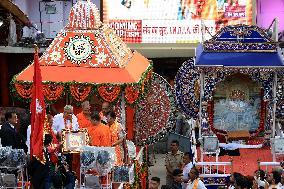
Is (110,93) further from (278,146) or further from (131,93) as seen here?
(278,146)

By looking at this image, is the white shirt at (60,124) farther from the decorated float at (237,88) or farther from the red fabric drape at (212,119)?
the red fabric drape at (212,119)

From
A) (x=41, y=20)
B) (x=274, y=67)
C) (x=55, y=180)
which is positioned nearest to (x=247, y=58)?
(x=274, y=67)

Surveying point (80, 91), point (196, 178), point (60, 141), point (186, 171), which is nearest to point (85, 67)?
point (80, 91)

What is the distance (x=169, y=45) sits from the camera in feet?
76.3

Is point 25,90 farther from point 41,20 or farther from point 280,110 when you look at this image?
point 41,20

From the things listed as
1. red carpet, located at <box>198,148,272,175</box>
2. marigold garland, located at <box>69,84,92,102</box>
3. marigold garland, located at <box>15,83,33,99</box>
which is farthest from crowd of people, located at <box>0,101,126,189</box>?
red carpet, located at <box>198,148,272,175</box>

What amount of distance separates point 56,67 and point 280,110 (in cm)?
548

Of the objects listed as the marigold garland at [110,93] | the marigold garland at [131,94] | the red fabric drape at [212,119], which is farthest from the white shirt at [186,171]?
the red fabric drape at [212,119]

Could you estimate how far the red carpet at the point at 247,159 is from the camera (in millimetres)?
14664

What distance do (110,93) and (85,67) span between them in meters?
0.96

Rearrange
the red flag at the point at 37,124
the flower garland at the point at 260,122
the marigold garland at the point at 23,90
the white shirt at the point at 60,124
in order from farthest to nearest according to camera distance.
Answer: the flower garland at the point at 260,122 < the marigold garland at the point at 23,90 < the white shirt at the point at 60,124 < the red flag at the point at 37,124

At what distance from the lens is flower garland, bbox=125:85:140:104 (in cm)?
1328

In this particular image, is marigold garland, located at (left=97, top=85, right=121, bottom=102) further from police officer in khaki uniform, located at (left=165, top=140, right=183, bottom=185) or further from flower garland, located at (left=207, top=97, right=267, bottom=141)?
flower garland, located at (left=207, top=97, right=267, bottom=141)

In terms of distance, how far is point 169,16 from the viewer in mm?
23344
